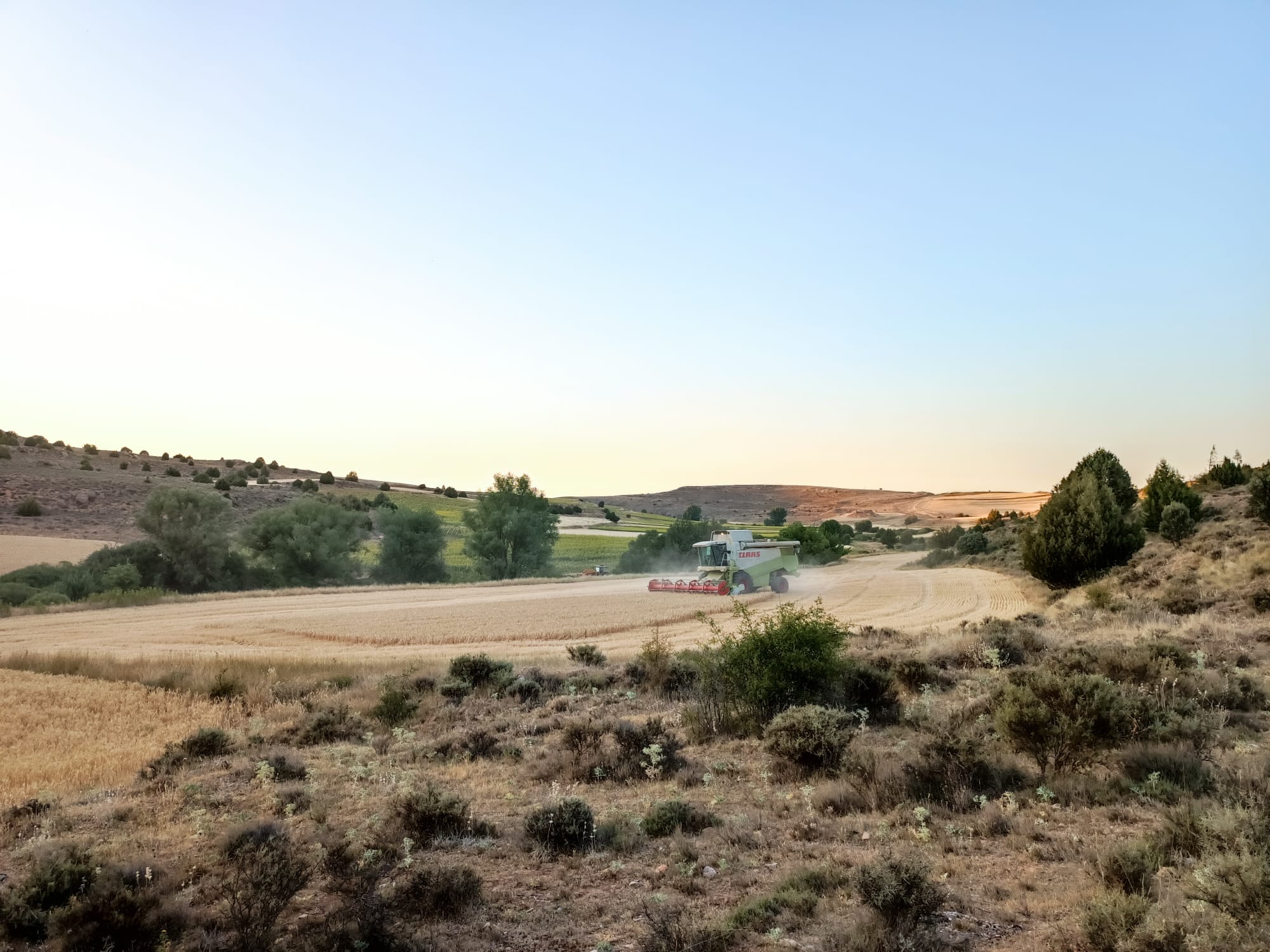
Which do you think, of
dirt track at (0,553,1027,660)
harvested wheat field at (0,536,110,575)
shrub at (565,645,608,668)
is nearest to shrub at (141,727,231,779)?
shrub at (565,645,608,668)

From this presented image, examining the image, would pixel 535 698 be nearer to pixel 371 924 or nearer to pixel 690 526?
pixel 371 924

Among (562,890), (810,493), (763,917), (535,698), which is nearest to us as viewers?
(763,917)

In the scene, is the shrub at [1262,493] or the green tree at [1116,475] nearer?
the shrub at [1262,493]

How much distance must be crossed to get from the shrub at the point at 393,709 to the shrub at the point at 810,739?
7.43 meters

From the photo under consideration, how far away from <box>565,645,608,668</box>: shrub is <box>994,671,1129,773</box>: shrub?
1224cm

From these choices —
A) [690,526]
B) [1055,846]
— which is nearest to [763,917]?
[1055,846]

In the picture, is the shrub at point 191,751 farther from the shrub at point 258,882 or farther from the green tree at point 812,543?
the green tree at point 812,543

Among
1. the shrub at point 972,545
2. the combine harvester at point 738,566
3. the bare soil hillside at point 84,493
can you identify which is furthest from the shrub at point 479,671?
the shrub at point 972,545

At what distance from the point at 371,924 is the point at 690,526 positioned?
2627 inches

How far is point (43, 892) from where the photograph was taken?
20.0 ft

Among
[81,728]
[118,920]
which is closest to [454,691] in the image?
→ [81,728]

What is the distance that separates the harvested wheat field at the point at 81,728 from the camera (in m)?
11.0

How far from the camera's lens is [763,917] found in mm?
5672

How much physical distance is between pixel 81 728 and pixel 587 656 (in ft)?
36.1
